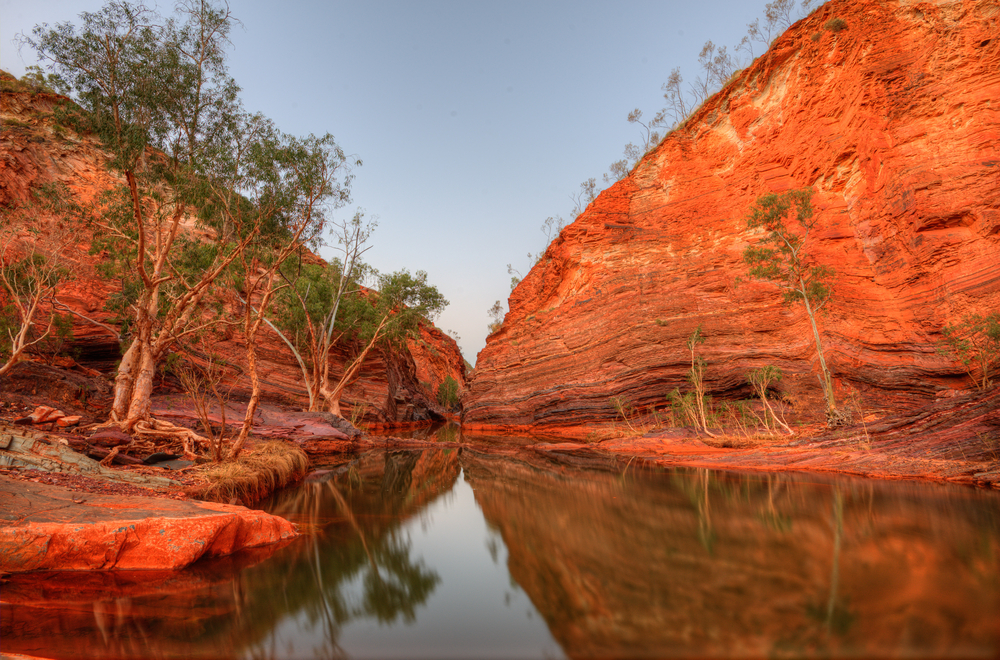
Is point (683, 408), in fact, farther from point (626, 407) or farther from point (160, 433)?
point (160, 433)

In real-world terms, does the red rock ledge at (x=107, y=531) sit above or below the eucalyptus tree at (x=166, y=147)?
below

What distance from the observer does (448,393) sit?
5562cm

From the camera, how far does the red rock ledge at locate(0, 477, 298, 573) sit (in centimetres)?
421

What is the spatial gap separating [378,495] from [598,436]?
11.9 meters

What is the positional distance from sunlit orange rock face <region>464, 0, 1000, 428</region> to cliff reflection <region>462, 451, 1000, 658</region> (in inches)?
459

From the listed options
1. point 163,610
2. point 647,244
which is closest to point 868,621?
point 163,610

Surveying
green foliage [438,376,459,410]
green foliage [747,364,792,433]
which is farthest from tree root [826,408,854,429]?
green foliage [438,376,459,410]

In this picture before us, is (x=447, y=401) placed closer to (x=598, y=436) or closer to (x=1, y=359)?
(x=598, y=436)

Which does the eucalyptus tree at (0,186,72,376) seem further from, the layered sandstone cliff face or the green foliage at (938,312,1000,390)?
the green foliage at (938,312,1000,390)

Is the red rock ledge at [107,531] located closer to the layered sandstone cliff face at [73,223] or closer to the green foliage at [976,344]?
the layered sandstone cliff face at [73,223]

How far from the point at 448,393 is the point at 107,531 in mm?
51573

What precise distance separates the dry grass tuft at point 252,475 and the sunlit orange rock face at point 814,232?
1577cm

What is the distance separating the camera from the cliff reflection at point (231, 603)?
3.15 meters

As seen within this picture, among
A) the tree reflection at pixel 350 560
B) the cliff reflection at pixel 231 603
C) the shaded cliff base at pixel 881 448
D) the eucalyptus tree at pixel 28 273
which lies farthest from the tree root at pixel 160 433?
the shaded cliff base at pixel 881 448
